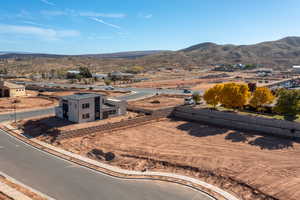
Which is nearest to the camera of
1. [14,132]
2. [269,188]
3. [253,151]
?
[269,188]

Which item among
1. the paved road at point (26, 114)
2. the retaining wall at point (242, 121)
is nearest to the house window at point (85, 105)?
the paved road at point (26, 114)

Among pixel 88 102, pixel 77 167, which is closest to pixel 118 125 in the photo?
pixel 88 102

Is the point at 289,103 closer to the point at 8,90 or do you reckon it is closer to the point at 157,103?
the point at 157,103

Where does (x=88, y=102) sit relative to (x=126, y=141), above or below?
above

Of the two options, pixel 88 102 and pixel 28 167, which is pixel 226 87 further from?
pixel 28 167

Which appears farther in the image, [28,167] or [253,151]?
[253,151]

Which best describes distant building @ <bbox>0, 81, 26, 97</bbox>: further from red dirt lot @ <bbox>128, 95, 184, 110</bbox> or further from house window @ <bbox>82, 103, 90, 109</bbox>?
house window @ <bbox>82, 103, 90, 109</bbox>
